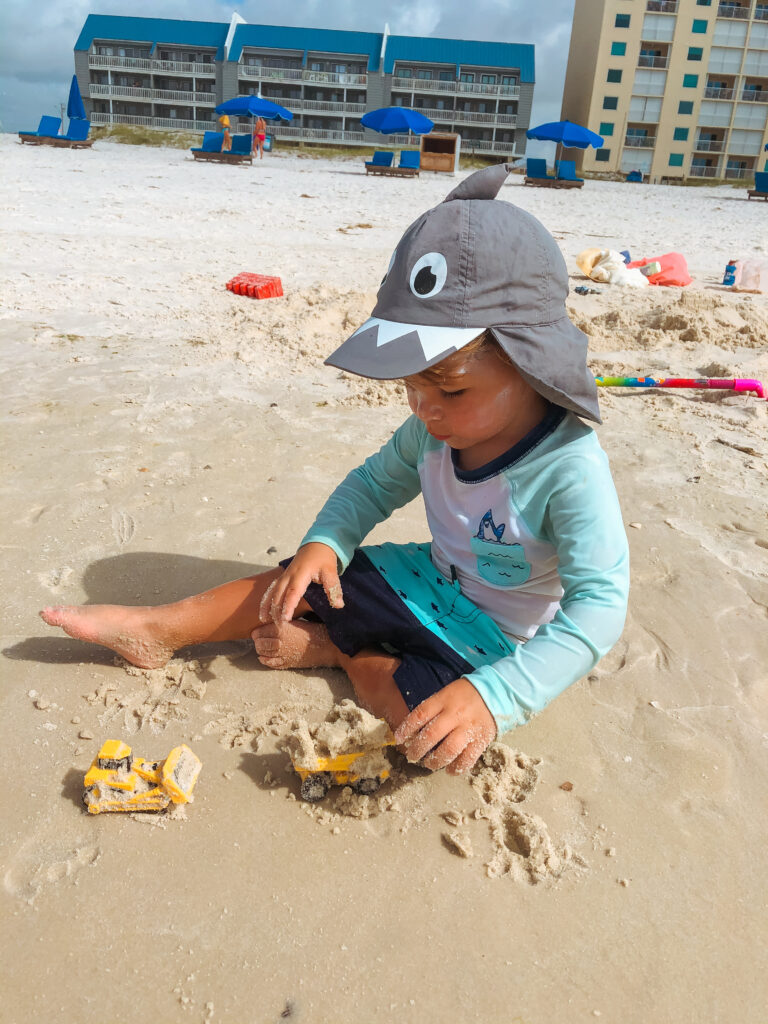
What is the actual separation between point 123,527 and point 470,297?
1651 mm

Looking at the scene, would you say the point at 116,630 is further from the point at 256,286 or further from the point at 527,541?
the point at 256,286

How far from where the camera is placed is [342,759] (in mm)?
1489

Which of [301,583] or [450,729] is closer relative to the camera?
[450,729]

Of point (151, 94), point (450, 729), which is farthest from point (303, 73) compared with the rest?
point (450, 729)

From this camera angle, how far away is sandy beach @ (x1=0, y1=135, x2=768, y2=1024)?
3.93 ft

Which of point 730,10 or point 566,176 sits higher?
point 730,10

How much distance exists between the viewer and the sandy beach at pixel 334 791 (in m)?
1.20

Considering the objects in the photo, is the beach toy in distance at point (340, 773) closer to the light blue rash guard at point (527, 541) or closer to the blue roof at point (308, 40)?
the light blue rash guard at point (527, 541)

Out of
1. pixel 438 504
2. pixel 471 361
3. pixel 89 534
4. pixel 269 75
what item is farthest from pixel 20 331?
pixel 269 75

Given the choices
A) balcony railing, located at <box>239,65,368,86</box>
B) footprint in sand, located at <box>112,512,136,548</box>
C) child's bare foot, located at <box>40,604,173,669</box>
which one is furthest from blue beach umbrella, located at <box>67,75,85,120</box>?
child's bare foot, located at <box>40,604,173,669</box>

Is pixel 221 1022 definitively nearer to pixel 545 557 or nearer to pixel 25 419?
pixel 545 557

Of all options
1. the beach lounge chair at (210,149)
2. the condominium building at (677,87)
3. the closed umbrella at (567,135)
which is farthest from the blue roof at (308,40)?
the beach lounge chair at (210,149)

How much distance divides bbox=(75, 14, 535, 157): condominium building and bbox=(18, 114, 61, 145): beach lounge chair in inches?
858

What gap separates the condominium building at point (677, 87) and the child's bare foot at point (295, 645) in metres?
43.5
